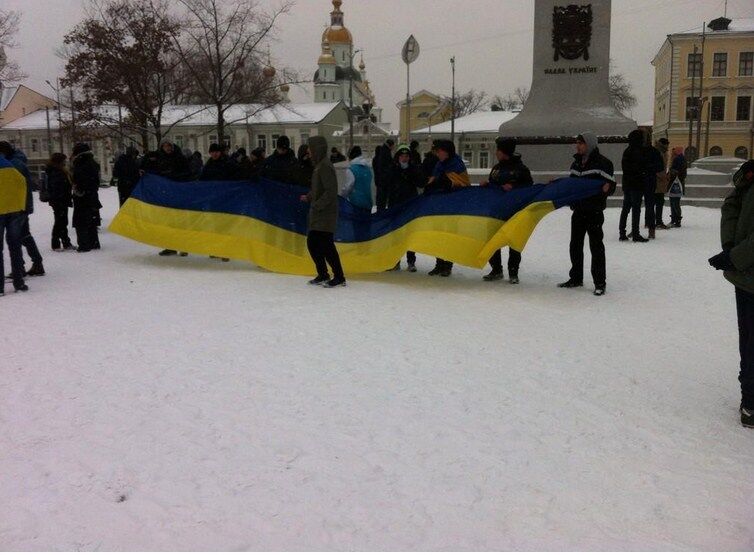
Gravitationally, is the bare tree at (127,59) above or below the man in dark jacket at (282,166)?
above

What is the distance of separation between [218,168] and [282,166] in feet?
4.09

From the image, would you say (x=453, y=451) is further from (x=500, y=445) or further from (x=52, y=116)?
(x=52, y=116)

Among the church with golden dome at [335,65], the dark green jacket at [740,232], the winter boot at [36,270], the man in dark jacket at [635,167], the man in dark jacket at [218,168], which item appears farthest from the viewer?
the church with golden dome at [335,65]

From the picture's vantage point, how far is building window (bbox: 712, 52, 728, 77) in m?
66.8

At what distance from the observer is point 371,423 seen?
14.7 ft

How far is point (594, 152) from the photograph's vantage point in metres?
8.65

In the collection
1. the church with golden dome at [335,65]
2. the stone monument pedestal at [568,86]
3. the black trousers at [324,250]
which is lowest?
the black trousers at [324,250]

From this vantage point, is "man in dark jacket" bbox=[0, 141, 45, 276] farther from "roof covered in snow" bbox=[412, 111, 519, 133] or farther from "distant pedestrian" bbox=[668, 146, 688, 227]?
"roof covered in snow" bbox=[412, 111, 519, 133]

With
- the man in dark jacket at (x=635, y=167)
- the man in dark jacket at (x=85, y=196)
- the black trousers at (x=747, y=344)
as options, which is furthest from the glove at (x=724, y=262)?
the man in dark jacket at (x=85, y=196)

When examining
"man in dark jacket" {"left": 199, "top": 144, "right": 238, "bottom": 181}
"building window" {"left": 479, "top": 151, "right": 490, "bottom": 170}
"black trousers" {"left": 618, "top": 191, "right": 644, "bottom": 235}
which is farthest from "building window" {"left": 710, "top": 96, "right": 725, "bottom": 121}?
"man in dark jacket" {"left": 199, "top": 144, "right": 238, "bottom": 181}

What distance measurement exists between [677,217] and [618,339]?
31.0ft

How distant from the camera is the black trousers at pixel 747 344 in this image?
181 inches

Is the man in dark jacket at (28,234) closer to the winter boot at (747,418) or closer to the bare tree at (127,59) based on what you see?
the winter boot at (747,418)

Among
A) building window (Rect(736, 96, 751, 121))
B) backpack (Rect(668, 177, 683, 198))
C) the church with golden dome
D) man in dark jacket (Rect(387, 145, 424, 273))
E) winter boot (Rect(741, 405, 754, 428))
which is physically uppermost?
the church with golden dome
